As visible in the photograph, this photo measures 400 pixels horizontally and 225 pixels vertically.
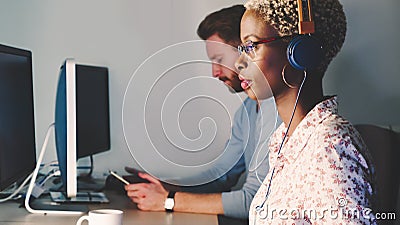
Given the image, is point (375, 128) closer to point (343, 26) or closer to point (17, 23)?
point (343, 26)

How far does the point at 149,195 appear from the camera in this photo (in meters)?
1.98

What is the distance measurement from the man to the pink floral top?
18cm

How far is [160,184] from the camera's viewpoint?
206cm

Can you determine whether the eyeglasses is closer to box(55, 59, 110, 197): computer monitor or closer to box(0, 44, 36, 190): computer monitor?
box(55, 59, 110, 197): computer monitor

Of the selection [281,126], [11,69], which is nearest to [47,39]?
[11,69]

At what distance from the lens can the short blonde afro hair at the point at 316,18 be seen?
1849 mm

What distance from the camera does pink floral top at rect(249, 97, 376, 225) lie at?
1613 mm

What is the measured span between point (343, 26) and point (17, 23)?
3.62 ft

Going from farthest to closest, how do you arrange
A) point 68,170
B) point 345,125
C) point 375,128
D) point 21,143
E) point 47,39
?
point 47,39 → point 375,128 → point 21,143 → point 68,170 → point 345,125

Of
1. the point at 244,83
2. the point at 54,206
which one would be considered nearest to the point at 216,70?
the point at 244,83

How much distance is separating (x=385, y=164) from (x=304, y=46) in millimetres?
485

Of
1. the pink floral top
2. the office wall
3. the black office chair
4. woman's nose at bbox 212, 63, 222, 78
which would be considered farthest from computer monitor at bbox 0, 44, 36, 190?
the black office chair

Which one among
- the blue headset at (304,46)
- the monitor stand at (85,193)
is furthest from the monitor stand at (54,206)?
the blue headset at (304,46)

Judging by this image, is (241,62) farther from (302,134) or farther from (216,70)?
(302,134)
